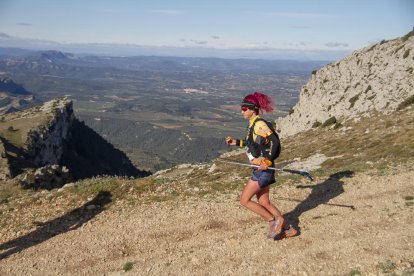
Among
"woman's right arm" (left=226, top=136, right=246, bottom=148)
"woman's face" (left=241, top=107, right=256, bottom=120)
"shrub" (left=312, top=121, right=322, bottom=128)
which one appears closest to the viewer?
"woman's face" (left=241, top=107, right=256, bottom=120)

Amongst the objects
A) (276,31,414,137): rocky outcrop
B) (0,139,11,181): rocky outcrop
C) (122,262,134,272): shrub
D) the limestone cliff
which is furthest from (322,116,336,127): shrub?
the limestone cliff

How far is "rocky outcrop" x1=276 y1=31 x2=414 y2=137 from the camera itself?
58781 mm

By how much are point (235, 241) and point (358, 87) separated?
61.3 meters

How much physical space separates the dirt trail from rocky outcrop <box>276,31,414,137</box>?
42.3 m

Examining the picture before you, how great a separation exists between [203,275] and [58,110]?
513 ft

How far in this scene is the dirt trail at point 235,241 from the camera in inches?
443

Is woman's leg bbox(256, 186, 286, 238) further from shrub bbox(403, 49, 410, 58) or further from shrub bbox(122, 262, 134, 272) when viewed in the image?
shrub bbox(403, 49, 410, 58)

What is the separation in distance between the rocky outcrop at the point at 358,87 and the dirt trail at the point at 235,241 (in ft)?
139

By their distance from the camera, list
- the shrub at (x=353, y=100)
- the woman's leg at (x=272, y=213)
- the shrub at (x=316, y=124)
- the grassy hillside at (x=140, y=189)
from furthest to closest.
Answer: the shrub at (x=316, y=124)
the shrub at (x=353, y=100)
the grassy hillside at (x=140, y=189)
the woman's leg at (x=272, y=213)

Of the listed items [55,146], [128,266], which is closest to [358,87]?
[128,266]

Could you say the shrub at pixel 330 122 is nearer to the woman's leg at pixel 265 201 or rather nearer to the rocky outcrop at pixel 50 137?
the woman's leg at pixel 265 201

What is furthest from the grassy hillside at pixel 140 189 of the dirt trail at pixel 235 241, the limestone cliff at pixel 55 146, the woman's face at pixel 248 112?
the limestone cliff at pixel 55 146

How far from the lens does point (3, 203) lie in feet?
68.0

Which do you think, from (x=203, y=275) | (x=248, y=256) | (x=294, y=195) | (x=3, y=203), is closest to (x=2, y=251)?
(x=3, y=203)
